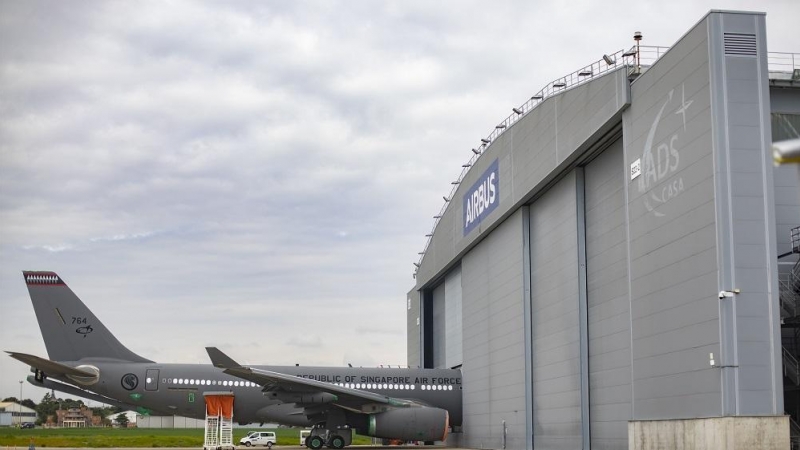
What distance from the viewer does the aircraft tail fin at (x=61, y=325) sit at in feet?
108

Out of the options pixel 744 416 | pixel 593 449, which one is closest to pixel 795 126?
pixel 744 416

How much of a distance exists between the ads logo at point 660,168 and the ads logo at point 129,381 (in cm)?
2157

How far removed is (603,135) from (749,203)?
7.16m

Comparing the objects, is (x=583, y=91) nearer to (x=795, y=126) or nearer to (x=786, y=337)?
(x=795, y=126)

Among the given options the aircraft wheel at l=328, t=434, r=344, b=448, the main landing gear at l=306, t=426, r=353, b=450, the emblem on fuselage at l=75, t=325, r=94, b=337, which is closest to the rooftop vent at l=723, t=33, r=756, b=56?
the main landing gear at l=306, t=426, r=353, b=450

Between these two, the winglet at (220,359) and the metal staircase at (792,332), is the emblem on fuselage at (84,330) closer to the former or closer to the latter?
the winglet at (220,359)

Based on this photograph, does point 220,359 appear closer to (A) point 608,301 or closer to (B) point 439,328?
(A) point 608,301

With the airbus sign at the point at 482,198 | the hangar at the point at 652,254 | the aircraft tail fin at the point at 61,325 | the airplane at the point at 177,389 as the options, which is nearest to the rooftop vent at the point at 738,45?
the hangar at the point at 652,254

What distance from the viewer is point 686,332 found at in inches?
685

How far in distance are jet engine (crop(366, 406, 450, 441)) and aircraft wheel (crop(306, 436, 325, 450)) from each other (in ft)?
6.40

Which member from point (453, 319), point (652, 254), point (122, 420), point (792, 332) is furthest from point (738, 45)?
point (122, 420)

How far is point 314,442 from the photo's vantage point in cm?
3241

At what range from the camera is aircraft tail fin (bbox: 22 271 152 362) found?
3300 cm

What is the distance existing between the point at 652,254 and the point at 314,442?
58.6 ft
